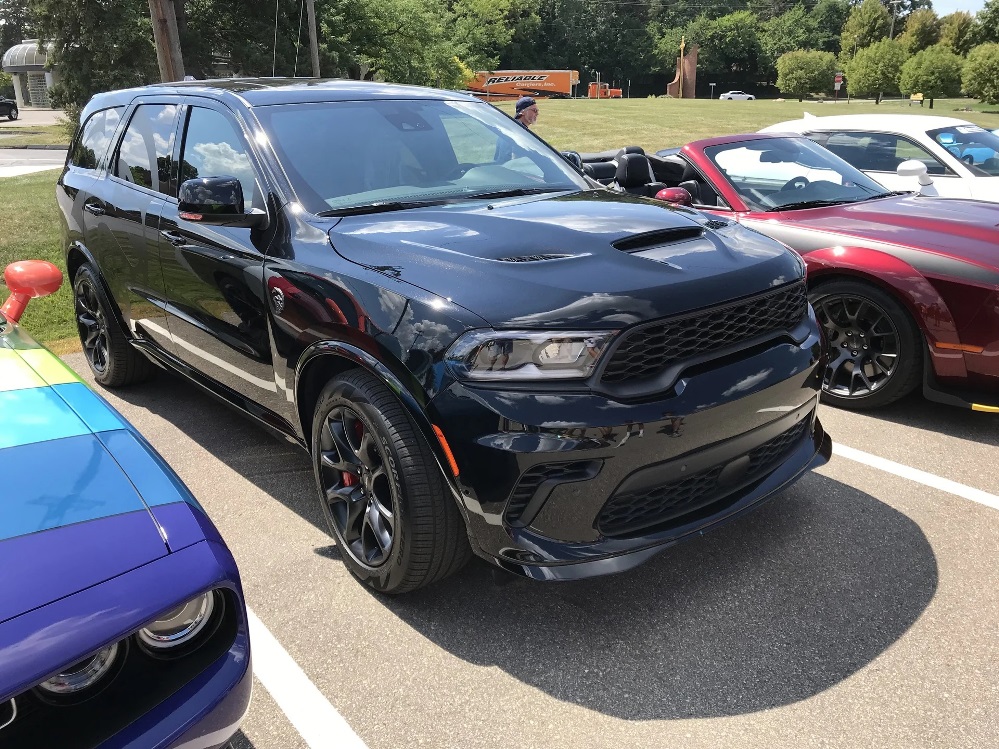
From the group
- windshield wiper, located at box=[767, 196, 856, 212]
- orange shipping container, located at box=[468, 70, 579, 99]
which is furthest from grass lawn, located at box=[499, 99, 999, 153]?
orange shipping container, located at box=[468, 70, 579, 99]

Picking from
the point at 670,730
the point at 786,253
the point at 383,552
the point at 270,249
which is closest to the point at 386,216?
the point at 270,249

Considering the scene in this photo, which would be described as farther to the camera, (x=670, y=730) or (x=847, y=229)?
(x=847, y=229)

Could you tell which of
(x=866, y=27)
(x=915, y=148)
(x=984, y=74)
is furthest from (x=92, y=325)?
(x=866, y=27)

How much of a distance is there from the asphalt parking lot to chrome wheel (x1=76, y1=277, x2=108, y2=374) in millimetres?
1972

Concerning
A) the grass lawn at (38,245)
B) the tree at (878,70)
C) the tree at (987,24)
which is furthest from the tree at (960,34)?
the grass lawn at (38,245)

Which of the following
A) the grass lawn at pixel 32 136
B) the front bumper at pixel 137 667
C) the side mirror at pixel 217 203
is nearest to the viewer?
the front bumper at pixel 137 667

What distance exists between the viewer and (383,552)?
2.82 metres

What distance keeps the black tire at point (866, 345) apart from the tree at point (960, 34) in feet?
261

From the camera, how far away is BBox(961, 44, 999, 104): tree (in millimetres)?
50166

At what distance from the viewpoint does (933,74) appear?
55.2 meters

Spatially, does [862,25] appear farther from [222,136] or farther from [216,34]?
[222,136]

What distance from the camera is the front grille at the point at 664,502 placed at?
8.07 ft

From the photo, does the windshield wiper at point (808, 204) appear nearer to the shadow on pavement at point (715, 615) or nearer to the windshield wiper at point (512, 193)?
the windshield wiper at point (512, 193)

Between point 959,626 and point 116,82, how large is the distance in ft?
104
